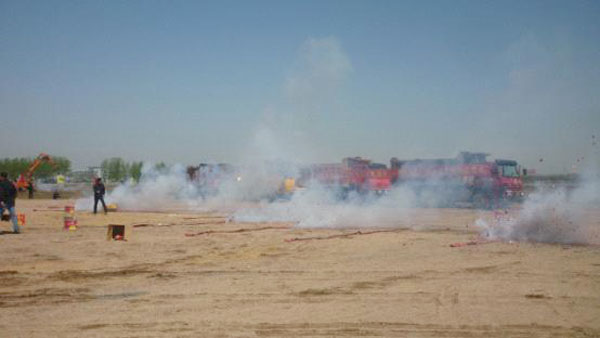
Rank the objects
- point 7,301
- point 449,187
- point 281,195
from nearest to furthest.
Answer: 1. point 7,301
2. point 449,187
3. point 281,195

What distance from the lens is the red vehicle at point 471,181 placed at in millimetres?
35094

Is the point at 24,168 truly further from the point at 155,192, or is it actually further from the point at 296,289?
the point at 296,289

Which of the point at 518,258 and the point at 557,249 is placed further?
the point at 557,249

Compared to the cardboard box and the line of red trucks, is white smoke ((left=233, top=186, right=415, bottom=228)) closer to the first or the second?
the line of red trucks

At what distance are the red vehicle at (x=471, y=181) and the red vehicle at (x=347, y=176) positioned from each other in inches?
140

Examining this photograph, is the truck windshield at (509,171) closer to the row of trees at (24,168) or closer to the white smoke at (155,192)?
the white smoke at (155,192)

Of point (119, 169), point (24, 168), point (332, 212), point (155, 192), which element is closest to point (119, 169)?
point (119, 169)

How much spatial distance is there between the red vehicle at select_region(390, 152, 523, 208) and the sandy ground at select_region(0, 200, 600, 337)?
21.6m

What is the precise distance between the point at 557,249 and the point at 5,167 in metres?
118

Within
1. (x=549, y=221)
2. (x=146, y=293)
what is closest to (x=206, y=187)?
(x=549, y=221)

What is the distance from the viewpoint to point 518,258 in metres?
11.9

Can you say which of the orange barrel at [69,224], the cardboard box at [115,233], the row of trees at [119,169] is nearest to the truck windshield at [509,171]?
the cardboard box at [115,233]

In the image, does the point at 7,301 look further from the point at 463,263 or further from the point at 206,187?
the point at 206,187

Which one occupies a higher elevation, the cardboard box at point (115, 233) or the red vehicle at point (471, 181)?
the red vehicle at point (471, 181)
